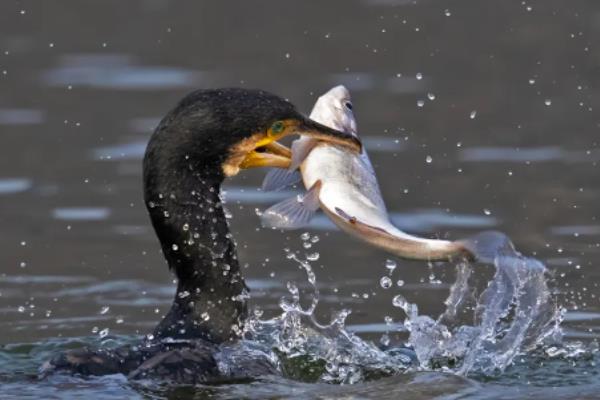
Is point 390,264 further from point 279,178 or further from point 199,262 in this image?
point 199,262

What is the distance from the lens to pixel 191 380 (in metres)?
8.84

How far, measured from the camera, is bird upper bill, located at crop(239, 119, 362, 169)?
950 centimetres

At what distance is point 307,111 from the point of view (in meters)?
14.4

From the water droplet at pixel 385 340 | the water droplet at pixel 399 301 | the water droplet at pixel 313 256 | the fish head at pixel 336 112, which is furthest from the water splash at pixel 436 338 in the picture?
the fish head at pixel 336 112

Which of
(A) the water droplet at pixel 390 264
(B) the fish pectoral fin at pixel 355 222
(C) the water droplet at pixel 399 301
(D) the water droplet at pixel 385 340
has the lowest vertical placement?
(D) the water droplet at pixel 385 340

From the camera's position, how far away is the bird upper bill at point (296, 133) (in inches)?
374

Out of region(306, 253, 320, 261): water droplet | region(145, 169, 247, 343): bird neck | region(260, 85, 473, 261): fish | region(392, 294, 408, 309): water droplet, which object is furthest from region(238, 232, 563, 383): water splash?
region(306, 253, 320, 261): water droplet

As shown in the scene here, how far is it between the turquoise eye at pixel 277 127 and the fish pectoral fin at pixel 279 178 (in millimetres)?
201

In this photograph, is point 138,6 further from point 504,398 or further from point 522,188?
point 504,398

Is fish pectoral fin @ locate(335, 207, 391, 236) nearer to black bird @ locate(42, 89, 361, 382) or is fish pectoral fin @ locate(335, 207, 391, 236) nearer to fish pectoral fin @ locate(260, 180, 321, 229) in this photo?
fish pectoral fin @ locate(260, 180, 321, 229)

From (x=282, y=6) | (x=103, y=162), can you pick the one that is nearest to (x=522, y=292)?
(x=103, y=162)

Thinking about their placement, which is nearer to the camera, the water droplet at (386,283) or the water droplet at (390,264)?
the water droplet at (386,283)

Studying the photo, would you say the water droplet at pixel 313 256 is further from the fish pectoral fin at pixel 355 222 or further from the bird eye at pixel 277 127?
the fish pectoral fin at pixel 355 222

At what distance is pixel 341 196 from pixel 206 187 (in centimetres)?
68
